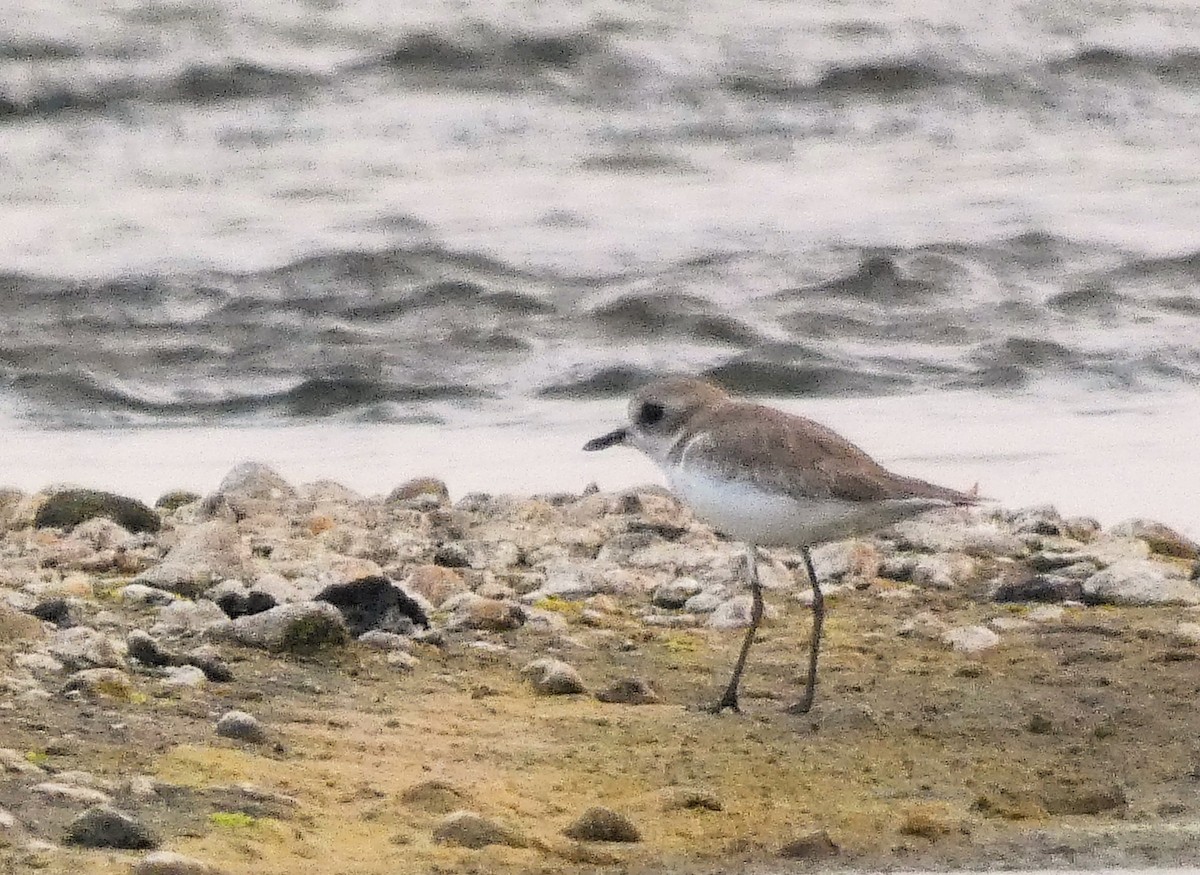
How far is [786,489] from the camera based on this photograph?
5.58m

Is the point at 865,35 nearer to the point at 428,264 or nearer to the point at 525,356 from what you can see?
the point at 428,264

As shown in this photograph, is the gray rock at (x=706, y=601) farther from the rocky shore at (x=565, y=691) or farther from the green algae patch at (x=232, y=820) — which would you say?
the green algae patch at (x=232, y=820)

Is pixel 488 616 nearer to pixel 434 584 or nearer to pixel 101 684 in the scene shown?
pixel 434 584

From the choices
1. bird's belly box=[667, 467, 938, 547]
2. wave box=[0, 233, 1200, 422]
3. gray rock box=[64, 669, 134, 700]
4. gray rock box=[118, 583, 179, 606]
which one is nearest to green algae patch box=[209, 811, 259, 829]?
gray rock box=[64, 669, 134, 700]

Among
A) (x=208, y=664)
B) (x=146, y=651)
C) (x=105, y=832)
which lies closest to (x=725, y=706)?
(x=208, y=664)

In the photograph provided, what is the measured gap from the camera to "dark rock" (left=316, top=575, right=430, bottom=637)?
5.93 meters

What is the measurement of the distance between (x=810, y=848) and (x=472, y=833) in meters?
0.67

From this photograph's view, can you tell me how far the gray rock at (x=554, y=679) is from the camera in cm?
557

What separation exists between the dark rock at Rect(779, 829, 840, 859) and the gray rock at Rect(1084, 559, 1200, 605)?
239 centimetres

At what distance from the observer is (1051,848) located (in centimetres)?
436

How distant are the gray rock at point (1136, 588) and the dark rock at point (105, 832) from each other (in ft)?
11.3

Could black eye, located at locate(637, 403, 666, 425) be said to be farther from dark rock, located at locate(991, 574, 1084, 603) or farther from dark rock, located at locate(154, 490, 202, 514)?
dark rock, located at locate(154, 490, 202, 514)

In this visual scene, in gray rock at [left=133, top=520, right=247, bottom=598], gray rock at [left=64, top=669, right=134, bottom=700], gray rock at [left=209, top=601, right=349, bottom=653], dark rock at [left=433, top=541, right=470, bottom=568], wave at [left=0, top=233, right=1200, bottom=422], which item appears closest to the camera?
gray rock at [left=64, top=669, right=134, bottom=700]

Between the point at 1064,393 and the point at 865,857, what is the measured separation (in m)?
6.60
